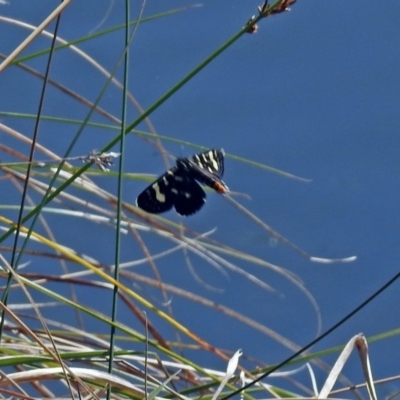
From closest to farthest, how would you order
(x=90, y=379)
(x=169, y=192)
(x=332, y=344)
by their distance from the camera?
(x=90, y=379)
(x=169, y=192)
(x=332, y=344)

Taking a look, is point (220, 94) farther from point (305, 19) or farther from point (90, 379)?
point (90, 379)

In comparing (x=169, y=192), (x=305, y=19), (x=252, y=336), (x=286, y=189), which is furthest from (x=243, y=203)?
(x=169, y=192)

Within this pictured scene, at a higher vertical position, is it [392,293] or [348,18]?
[348,18]

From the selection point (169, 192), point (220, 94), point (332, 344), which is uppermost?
point (220, 94)

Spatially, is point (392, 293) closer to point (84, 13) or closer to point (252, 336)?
point (252, 336)

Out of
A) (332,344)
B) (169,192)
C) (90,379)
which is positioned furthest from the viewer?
(332,344)

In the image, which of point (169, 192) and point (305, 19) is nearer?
point (169, 192)
